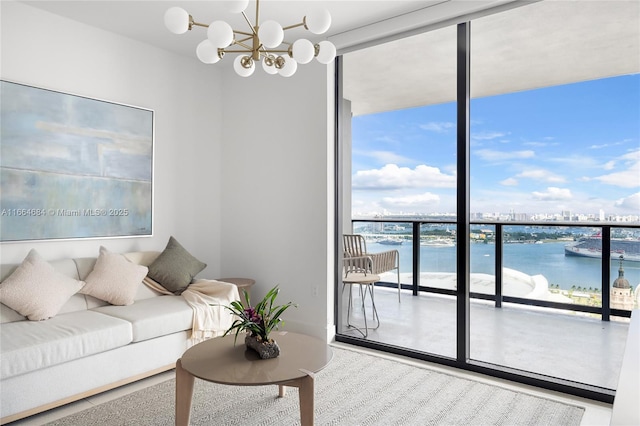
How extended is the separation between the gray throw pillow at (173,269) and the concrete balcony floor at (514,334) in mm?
1567

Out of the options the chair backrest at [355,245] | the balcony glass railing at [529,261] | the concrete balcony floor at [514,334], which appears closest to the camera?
the concrete balcony floor at [514,334]

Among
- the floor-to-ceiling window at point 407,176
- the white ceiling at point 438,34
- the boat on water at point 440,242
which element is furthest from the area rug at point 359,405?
the white ceiling at point 438,34

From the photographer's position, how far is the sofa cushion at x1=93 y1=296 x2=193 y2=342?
115 inches

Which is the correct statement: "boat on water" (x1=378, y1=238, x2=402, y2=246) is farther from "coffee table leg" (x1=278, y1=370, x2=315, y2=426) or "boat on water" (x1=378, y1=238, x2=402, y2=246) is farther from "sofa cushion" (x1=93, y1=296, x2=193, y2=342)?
"coffee table leg" (x1=278, y1=370, x2=315, y2=426)

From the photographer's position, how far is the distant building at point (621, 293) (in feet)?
13.6

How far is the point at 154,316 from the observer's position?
9.85 feet

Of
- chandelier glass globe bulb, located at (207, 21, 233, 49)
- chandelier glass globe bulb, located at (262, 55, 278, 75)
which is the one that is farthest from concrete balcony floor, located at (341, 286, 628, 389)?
chandelier glass globe bulb, located at (207, 21, 233, 49)

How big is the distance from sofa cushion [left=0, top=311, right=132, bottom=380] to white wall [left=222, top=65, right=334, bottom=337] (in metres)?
1.65

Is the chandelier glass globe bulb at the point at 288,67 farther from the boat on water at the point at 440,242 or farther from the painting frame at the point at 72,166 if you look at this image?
the boat on water at the point at 440,242

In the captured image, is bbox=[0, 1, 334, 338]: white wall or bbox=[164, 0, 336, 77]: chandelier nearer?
bbox=[164, 0, 336, 77]: chandelier

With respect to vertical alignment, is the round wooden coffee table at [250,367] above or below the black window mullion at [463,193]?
below

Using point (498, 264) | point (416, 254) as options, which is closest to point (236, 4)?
point (416, 254)

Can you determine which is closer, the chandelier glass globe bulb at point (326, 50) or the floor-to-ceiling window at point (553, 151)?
the chandelier glass globe bulb at point (326, 50)

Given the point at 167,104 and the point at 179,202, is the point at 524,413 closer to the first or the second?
the point at 179,202
